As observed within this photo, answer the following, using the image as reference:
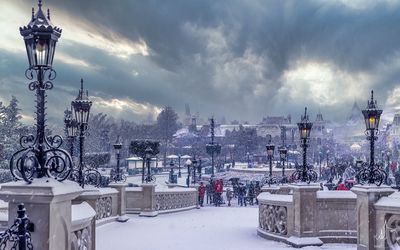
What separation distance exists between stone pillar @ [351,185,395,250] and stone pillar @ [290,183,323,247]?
12.5ft

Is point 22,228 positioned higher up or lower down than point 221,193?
higher up

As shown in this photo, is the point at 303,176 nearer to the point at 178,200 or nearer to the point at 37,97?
the point at 37,97

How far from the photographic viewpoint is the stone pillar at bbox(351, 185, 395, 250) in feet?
33.2

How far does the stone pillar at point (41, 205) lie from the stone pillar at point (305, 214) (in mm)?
10005

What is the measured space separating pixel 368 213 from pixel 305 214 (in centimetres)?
453

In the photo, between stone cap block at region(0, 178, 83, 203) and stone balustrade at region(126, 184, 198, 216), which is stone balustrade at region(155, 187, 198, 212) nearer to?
stone balustrade at region(126, 184, 198, 216)

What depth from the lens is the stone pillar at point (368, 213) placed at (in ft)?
33.2

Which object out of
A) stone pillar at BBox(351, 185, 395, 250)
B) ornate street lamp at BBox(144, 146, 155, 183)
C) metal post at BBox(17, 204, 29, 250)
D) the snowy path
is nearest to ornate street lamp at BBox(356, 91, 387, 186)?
stone pillar at BBox(351, 185, 395, 250)

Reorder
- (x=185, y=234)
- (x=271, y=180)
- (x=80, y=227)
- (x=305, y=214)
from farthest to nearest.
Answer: (x=271, y=180) → (x=185, y=234) → (x=305, y=214) → (x=80, y=227)

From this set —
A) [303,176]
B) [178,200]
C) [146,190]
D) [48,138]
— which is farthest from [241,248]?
[178,200]

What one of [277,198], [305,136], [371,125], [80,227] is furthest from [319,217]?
[80,227]

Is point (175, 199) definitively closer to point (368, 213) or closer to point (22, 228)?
point (368, 213)

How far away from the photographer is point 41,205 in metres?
5.78

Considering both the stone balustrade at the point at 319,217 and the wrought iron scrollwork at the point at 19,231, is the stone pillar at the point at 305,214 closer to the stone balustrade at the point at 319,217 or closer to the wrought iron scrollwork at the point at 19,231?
the stone balustrade at the point at 319,217
